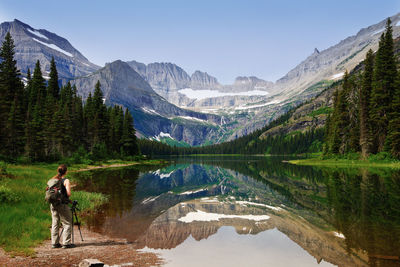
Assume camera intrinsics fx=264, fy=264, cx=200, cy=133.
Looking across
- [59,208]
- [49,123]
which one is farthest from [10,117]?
[59,208]

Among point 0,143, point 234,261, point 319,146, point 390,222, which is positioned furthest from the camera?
point 319,146

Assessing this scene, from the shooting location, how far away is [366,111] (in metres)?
69.9

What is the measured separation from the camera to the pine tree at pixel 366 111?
221ft

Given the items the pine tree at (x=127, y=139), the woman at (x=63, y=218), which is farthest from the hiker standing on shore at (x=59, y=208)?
the pine tree at (x=127, y=139)

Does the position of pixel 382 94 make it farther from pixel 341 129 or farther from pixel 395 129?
pixel 341 129

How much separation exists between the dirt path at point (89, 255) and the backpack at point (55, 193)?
205 cm

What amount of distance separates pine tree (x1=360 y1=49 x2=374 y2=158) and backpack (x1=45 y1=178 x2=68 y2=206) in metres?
73.3

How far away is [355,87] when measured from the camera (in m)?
80.9

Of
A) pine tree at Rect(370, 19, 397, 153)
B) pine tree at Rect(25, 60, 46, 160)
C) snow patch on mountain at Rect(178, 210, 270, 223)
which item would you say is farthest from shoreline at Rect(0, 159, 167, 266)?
pine tree at Rect(370, 19, 397, 153)

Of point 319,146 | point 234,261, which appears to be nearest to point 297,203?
point 234,261

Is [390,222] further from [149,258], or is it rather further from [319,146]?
[319,146]

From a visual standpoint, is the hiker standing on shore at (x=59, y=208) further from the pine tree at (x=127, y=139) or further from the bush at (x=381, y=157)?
the pine tree at (x=127, y=139)

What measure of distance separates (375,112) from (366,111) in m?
3.12

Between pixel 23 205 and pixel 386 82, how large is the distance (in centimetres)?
7850
